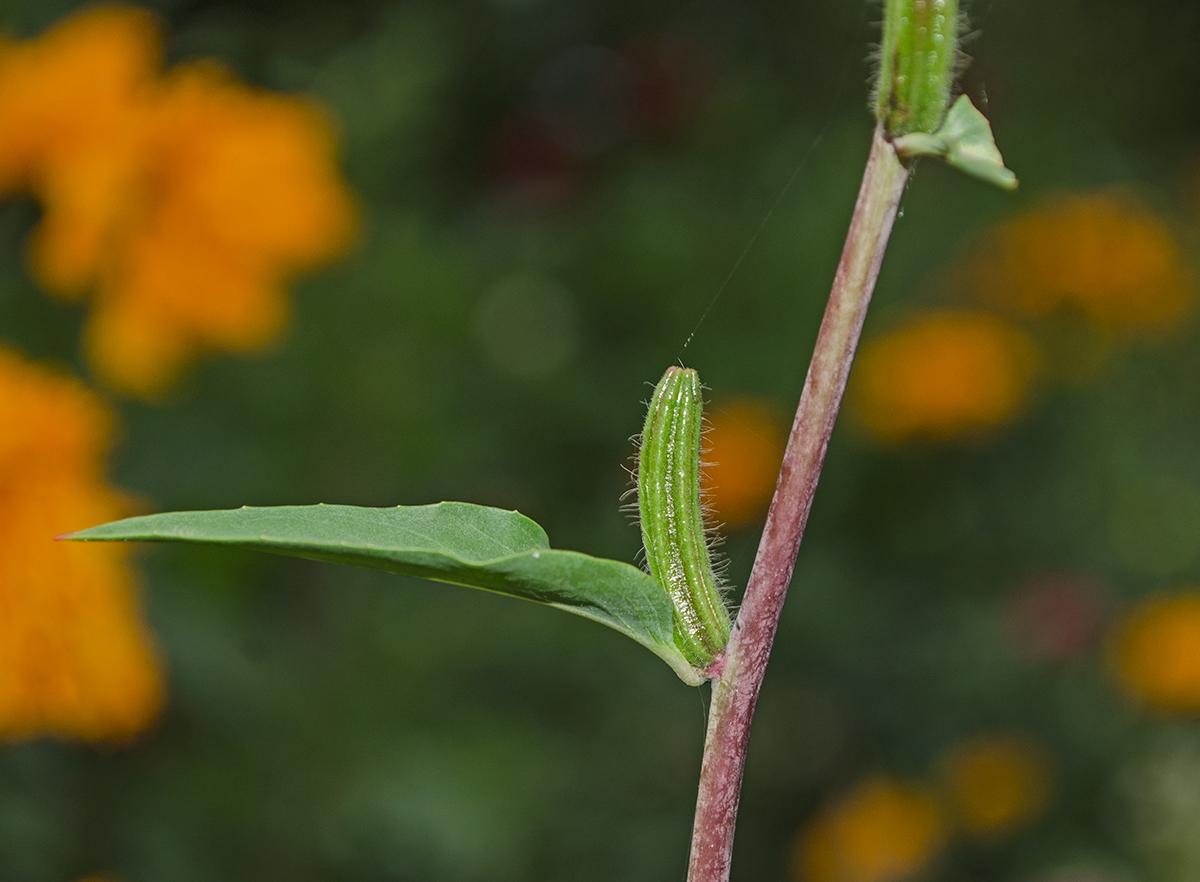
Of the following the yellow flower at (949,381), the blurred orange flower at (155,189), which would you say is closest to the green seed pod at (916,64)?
the blurred orange flower at (155,189)

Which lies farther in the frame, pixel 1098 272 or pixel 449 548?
pixel 1098 272

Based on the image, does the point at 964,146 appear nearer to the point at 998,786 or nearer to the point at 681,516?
the point at 681,516

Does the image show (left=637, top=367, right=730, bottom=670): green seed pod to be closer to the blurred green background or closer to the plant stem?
the plant stem

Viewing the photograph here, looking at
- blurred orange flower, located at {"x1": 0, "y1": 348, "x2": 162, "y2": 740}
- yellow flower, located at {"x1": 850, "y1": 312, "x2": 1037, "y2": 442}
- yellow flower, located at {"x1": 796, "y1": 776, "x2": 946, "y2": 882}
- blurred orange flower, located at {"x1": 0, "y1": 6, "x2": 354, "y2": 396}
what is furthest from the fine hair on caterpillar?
yellow flower, located at {"x1": 850, "y1": 312, "x2": 1037, "y2": 442}

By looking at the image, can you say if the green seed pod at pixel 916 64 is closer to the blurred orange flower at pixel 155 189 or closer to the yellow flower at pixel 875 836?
the blurred orange flower at pixel 155 189

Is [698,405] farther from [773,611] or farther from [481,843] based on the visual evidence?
[481,843]

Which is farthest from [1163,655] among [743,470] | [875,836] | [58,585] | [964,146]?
[964,146]
